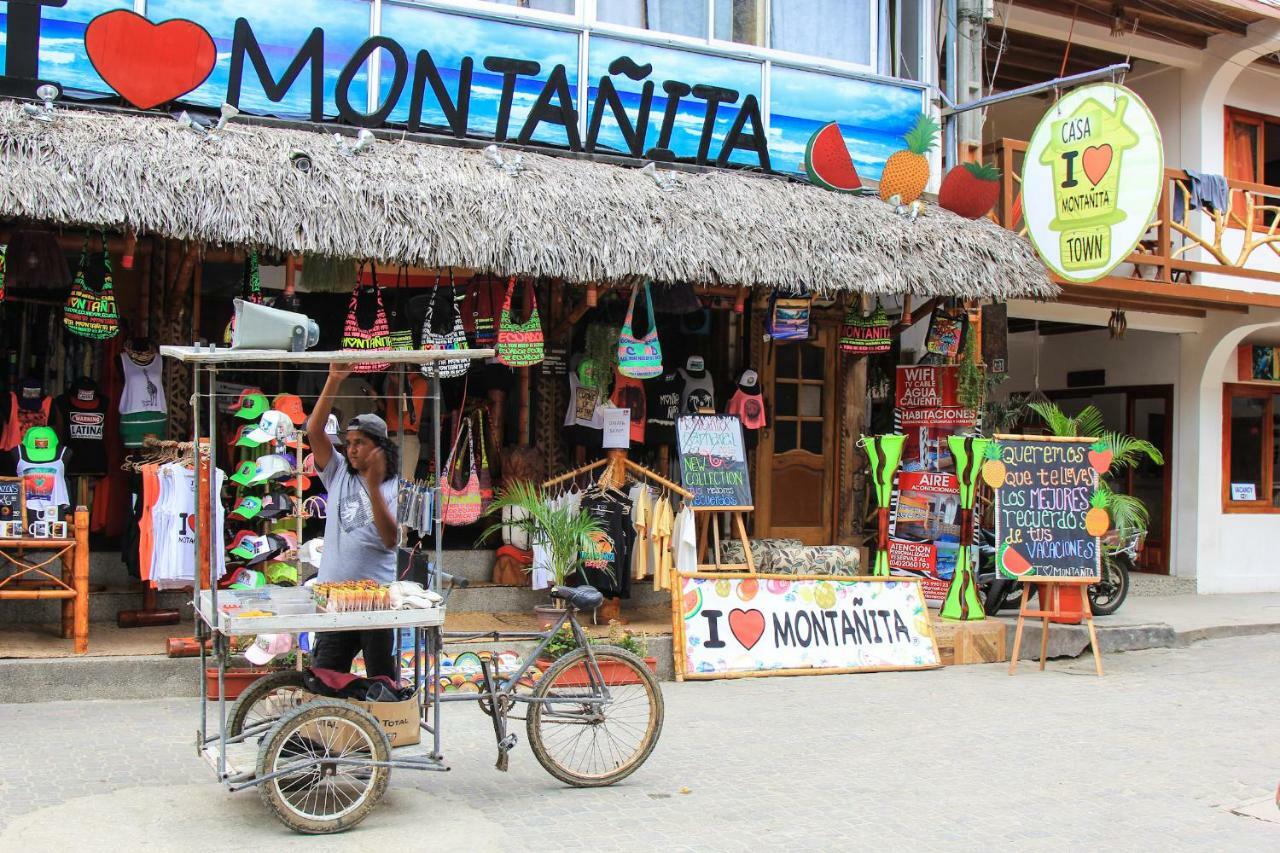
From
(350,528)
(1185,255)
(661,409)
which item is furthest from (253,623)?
(1185,255)

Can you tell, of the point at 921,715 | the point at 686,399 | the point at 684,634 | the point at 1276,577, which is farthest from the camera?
the point at 1276,577

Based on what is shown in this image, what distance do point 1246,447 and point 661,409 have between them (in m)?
8.59

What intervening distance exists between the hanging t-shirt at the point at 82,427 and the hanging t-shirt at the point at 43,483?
41 cm

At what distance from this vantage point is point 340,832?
518 centimetres

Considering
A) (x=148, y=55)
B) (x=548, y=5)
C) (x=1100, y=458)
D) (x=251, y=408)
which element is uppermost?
(x=548, y=5)

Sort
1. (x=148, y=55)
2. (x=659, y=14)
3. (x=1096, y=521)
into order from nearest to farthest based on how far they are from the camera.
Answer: (x=148, y=55)
(x=1096, y=521)
(x=659, y=14)

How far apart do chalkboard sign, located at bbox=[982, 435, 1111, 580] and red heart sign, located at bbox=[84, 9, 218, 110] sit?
262 inches

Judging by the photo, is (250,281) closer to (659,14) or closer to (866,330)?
(659,14)

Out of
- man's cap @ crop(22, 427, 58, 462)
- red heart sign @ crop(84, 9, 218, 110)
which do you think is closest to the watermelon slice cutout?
red heart sign @ crop(84, 9, 218, 110)

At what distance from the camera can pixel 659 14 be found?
420 inches

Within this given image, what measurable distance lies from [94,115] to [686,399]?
5372mm

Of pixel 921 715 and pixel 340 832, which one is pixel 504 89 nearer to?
pixel 921 715

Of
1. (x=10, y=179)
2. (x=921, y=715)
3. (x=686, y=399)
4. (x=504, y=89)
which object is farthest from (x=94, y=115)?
(x=921, y=715)

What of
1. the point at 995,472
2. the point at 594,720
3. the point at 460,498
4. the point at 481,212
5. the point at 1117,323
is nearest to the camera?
the point at 594,720
